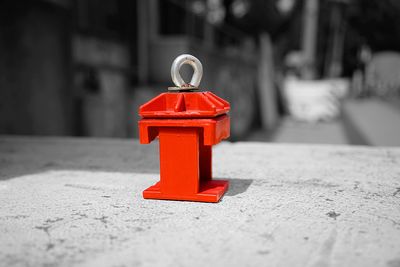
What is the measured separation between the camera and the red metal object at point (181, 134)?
1.64m

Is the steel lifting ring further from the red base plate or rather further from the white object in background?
the white object in background

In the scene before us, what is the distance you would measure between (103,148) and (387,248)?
2.39 m

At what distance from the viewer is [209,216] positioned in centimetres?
152

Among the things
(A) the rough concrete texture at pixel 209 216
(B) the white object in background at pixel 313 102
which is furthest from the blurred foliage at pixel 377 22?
(A) the rough concrete texture at pixel 209 216

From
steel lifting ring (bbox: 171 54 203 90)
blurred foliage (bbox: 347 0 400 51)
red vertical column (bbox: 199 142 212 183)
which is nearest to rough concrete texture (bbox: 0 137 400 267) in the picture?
red vertical column (bbox: 199 142 212 183)

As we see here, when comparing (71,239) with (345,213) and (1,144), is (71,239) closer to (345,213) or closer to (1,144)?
(345,213)

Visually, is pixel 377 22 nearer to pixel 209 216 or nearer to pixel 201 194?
pixel 201 194

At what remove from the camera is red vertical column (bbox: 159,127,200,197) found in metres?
1.68

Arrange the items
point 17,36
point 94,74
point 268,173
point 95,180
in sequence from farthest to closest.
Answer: point 94,74 < point 17,36 < point 268,173 < point 95,180

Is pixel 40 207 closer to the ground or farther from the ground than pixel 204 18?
closer to the ground

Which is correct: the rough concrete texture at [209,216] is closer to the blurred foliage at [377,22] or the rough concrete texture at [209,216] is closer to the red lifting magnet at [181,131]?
the red lifting magnet at [181,131]

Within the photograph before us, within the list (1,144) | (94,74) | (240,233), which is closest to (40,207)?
(240,233)

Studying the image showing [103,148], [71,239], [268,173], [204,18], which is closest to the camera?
[71,239]

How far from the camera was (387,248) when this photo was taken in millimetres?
1220
